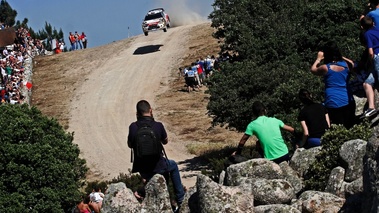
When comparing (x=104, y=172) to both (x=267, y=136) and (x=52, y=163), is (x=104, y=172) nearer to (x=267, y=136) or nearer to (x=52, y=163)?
(x=52, y=163)

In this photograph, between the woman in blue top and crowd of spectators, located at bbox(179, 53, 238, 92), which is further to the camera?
crowd of spectators, located at bbox(179, 53, 238, 92)

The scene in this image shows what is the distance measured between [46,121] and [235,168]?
43.3 feet


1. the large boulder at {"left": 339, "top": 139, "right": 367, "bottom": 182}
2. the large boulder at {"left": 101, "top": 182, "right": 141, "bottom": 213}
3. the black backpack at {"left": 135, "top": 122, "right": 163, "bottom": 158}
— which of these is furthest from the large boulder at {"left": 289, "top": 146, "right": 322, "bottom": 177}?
the large boulder at {"left": 101, "top": 182, "right": 141, "bottom": 213}

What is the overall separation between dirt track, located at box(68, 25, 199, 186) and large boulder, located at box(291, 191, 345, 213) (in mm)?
15539

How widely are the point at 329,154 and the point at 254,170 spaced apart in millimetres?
990

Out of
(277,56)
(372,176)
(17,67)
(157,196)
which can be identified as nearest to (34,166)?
(277,56)

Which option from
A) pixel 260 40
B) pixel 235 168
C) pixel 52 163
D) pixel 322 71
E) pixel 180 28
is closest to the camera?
pixel 235 168

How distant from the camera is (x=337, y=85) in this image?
1254 centimetres

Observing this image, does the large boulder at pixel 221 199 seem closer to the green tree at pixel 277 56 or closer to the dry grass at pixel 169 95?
the green tree at pixel 277 56

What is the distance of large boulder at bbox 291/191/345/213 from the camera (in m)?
10.3

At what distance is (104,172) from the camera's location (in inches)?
1261

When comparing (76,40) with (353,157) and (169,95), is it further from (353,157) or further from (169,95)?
(353,157)

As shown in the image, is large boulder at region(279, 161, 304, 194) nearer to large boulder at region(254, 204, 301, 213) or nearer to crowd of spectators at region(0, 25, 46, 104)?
large boulder at region(254, 204, 301, 213)

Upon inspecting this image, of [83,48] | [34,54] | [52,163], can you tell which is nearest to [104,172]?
[52,163]
